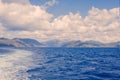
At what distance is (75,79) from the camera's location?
48.9 m

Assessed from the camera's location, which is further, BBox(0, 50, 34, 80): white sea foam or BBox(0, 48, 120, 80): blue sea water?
BBox(0, 50, 34, 80): white sea foam

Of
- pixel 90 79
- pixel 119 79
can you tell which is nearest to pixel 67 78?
pixel 90 79

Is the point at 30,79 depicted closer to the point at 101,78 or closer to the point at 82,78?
the point at 82,78

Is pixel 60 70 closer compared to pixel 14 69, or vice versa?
pixel 60 70

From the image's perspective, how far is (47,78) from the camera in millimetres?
50594

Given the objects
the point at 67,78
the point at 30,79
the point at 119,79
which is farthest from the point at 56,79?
the point at 119,79

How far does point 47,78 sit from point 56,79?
9.04 ft

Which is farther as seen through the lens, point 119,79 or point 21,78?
point 21,78

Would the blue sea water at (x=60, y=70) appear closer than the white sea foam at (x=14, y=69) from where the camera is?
Yes

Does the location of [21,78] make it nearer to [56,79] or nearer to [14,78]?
[14,78]

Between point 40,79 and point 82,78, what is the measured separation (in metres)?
9.59

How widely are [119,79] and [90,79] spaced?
20.6 ft

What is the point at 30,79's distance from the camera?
4981cm

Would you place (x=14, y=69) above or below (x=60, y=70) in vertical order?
below
